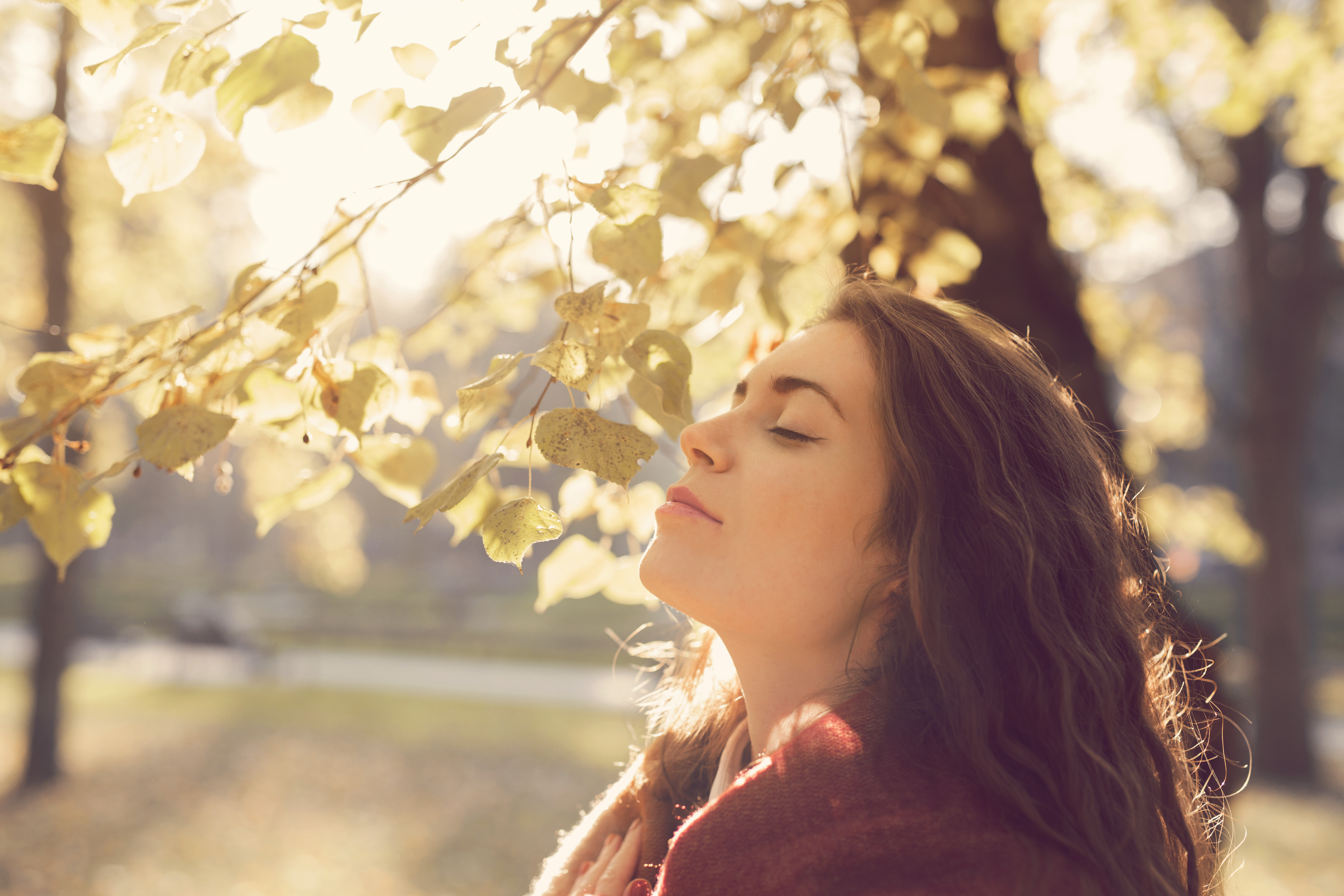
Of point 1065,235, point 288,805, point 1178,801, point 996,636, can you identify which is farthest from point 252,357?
point 288,805

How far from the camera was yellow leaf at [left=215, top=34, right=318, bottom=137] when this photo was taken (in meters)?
1.14

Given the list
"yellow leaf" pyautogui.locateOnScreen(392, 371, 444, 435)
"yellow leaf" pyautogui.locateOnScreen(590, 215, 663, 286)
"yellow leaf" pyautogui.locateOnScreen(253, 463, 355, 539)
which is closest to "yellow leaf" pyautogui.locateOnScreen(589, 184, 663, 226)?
"yellow leaf" pyautogui.locateOnScreen(590, 215, 663, 286)

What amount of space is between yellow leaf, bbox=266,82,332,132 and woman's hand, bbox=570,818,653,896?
1228mm

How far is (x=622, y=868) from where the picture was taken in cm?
146

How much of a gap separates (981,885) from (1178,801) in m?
0.45

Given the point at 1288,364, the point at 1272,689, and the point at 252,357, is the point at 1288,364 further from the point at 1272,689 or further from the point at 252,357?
the point at 252,357

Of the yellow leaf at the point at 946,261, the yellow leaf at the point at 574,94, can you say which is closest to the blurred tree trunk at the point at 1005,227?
the yellow leaf at the point at 946,261

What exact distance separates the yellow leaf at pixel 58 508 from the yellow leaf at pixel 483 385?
59cm

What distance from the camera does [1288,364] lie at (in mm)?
7941

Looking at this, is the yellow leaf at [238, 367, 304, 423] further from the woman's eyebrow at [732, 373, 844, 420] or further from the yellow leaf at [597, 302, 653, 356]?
the woman's eyebrow at [732, 373, 844, 420]

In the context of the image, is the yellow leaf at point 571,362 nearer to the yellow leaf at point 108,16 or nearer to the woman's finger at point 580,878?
the yellow leaf at point 108,16

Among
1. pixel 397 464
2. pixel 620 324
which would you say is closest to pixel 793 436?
pixel 620 324

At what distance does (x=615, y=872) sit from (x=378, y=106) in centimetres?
132

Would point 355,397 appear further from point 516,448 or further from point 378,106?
point 378,106
